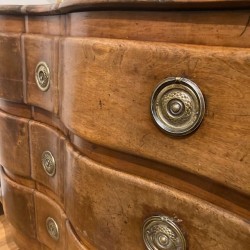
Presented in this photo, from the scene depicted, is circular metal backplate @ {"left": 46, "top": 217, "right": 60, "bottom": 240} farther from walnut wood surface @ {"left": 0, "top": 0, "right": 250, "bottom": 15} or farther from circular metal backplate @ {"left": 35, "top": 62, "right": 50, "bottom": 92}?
walnut wood surface @ {"left": 0, "top": 0, "right": 250, "bottom": 15}

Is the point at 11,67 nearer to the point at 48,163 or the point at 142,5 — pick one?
the point at 48,163

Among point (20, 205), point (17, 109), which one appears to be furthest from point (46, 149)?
point (20, 205)

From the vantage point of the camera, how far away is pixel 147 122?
15.9 inches

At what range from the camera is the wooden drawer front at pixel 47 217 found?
0.69m

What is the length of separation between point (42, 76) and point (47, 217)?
0.39 meters

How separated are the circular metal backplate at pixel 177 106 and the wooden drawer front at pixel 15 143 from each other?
17.6 inches

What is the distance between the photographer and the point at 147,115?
40 centimetres

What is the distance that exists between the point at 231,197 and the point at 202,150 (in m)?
0.08

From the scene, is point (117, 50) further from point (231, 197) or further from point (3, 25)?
point (3, 25)

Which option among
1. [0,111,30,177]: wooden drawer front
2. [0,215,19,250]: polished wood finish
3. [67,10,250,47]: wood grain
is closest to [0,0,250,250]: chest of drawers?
[67,10,250,47]: wood grain

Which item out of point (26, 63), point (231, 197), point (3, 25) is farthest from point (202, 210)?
point (3, 25)

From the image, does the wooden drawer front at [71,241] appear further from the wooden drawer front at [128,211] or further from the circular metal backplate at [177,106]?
the circular metal backplate at [177,106]

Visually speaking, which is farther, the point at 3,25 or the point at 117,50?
the point at 3,25

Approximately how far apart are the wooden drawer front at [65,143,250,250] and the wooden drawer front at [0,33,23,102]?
0.25 m
